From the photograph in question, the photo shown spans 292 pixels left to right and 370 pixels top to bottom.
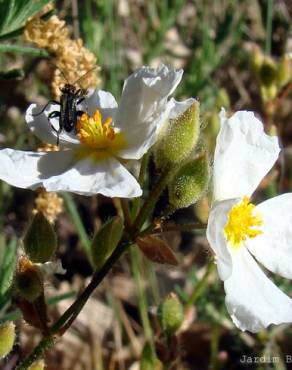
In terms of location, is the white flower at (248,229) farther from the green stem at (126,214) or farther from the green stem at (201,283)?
the green stem at (201,283)

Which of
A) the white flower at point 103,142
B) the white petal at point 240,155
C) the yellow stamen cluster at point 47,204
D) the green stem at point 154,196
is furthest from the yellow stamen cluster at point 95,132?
the yellow stamen cluster at point 47,204

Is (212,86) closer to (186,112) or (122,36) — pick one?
(122,36)

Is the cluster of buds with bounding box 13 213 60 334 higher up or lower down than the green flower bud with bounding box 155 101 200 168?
lower down

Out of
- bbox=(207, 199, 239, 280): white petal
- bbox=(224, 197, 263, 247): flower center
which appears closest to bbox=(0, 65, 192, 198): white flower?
bbox=(207, 199, 239, 280): white petal

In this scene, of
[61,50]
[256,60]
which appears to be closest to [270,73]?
[256,60]

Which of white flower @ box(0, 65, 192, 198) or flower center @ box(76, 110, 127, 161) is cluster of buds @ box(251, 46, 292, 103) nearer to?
white flower @ box(0, 65, 192, 198)
